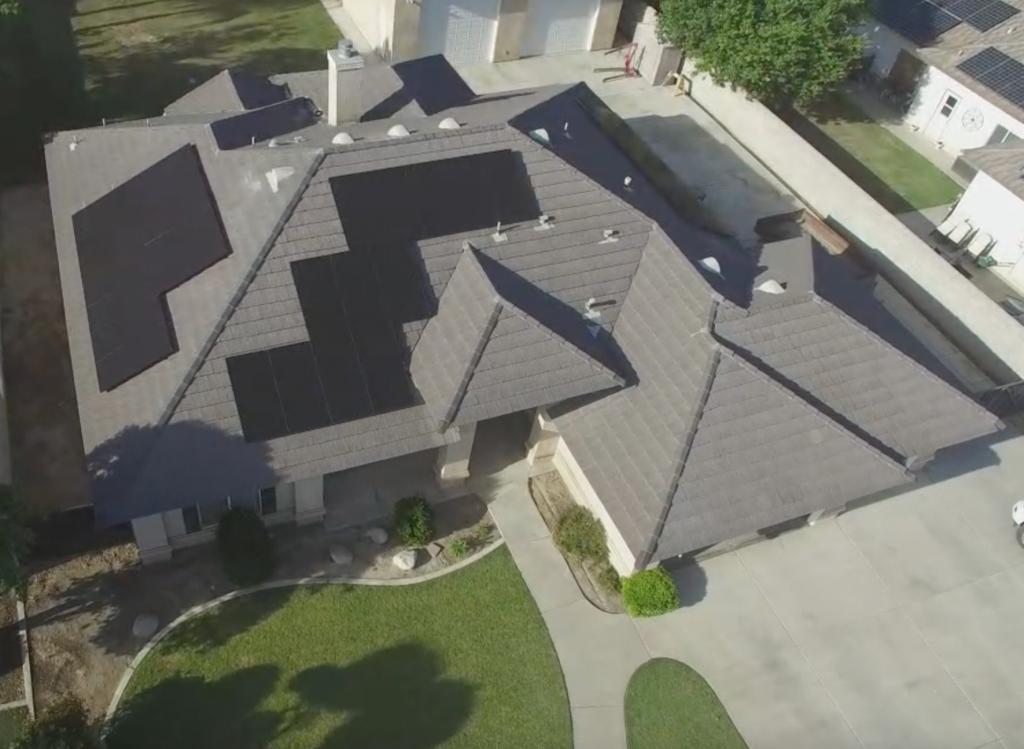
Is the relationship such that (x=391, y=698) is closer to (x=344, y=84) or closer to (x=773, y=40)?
(x=344, y=84)

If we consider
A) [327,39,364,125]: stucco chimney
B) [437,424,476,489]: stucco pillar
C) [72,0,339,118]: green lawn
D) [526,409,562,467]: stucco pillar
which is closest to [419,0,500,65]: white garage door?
[72,0,339,118]: green lawn

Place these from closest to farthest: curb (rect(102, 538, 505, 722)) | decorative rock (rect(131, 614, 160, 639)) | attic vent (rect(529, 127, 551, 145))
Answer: curb (rect(102, 538, 505, 722))
decorative rock (rect(131, 614, 160, 639))
attic vent (rect(529, 127, 551, 145))

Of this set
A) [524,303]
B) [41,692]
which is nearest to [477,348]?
[524,303]

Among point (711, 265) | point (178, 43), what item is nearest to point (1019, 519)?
point (711, 265)

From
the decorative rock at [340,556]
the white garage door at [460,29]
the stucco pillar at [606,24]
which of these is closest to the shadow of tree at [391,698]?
the decorative rock at [340,556]

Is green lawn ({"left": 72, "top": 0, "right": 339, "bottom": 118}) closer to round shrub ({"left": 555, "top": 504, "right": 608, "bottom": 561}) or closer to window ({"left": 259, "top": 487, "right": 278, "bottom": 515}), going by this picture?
window ({"left": 259, "top": 487, "right": 278, "bottom": 515})

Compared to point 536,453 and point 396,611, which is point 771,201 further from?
point 396,611
